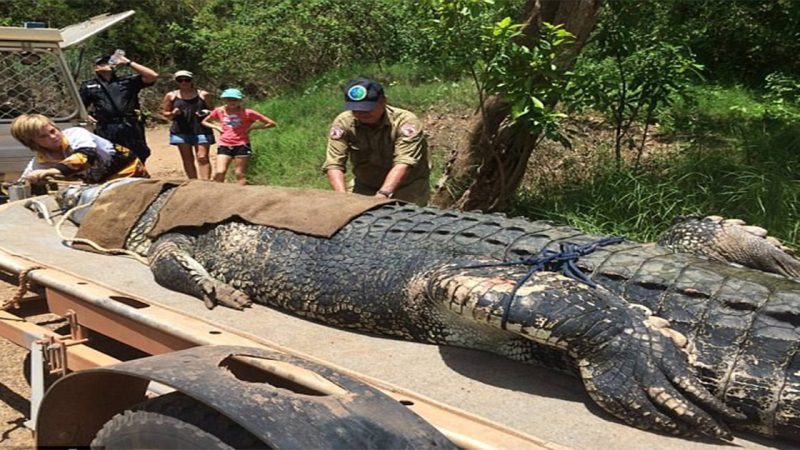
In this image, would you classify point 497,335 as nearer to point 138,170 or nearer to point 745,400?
point 745,400

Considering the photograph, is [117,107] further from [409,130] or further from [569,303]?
[569,303]

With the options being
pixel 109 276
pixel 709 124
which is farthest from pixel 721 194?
pixel 109 276

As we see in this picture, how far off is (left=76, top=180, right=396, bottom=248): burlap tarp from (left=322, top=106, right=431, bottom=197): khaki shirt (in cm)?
127

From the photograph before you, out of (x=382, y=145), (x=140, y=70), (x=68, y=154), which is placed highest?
(x=140, y=70)

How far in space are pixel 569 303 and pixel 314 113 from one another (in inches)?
412

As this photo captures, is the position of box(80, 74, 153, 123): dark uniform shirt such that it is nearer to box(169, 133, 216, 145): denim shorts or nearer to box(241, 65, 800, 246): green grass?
box(169, 133, 216, 145): denim shorts

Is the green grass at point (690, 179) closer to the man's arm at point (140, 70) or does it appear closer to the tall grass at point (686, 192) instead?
the tall grass at point (686, 192)

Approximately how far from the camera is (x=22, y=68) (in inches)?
288

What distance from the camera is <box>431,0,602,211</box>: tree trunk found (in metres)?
5.68

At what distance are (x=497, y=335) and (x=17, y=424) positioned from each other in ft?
8.62

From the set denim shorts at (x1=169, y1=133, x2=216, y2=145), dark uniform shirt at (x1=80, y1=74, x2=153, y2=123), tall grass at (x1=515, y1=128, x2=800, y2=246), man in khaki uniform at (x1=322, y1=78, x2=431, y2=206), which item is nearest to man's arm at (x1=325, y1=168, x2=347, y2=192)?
man in khaki uniform at (x1=322, y1=78, x2=431, y2=206)

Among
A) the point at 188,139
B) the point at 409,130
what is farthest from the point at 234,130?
the point at 409,130

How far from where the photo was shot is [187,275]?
349cm

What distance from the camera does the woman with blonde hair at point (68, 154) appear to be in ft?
16.6
